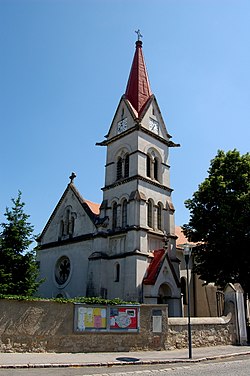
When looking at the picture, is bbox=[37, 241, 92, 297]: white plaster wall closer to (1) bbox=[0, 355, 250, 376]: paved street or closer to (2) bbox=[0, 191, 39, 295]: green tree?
(2) bbox=[0, 191, 39, 295]: green tree

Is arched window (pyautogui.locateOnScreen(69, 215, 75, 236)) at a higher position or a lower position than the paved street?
higher

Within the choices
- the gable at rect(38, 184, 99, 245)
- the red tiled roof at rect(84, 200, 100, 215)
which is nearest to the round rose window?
the gable at rect(38, 184, 99, 245)

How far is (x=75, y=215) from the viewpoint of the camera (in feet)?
103

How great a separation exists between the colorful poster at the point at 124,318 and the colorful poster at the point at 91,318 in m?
0.40

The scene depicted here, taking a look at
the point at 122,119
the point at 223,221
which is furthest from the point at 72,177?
the point at 223,221

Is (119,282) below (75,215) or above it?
below

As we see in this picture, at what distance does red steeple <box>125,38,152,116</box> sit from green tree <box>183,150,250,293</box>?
10.0m

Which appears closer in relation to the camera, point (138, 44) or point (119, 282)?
point (119, 282)

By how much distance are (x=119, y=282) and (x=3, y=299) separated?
12.6 meters

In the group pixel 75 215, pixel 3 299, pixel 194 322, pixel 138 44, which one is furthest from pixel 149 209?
pixel 138 44

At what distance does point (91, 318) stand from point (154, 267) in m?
10.3

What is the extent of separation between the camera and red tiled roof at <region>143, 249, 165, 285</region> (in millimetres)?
24516

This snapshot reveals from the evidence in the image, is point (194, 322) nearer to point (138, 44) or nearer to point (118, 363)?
point (118, 363)

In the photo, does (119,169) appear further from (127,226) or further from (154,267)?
(154,267)
